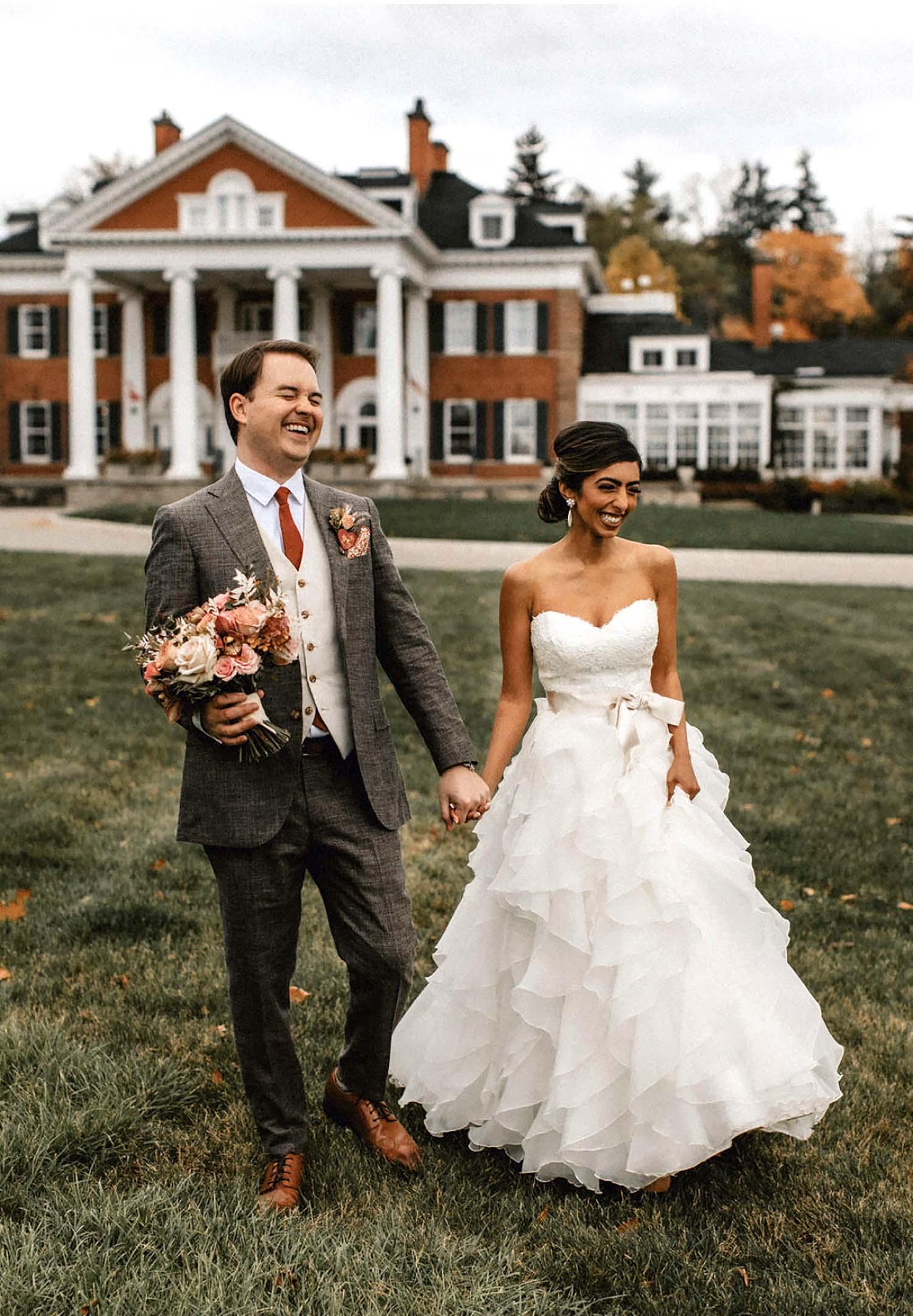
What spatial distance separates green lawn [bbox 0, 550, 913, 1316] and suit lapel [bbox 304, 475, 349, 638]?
1.55 m

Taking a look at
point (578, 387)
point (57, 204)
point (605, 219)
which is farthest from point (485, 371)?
point (605, 219)

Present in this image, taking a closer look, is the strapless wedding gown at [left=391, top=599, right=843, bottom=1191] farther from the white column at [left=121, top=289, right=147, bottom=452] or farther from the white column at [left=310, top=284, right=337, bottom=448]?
the white column at [left=121, top=289, right=147, bottom=452]

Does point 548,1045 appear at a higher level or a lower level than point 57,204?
lower

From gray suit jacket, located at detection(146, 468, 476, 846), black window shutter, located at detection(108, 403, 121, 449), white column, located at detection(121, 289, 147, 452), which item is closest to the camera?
gray suit jacket, located at detection(146, 468, 476, 846)

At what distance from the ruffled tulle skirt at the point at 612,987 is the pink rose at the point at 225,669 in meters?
1.04

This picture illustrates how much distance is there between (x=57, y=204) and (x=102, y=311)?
4.22 metres

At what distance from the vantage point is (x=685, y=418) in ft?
125

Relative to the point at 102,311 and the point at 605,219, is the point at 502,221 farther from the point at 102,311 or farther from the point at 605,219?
the point at 605,219

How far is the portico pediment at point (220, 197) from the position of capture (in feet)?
109

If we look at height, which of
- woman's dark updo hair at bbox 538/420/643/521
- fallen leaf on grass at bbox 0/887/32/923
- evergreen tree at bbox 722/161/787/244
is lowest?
fallen leaf on grass at bbox 0/887/32/923

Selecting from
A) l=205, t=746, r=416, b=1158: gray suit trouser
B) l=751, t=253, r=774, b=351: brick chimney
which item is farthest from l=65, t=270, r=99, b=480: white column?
l=205, t=746, r=416, b=1158: gray suit trouser

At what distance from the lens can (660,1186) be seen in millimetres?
3455

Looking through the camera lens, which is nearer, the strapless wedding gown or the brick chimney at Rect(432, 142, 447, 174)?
the strapless wedding gown

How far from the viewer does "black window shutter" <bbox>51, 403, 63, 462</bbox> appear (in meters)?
38.1
